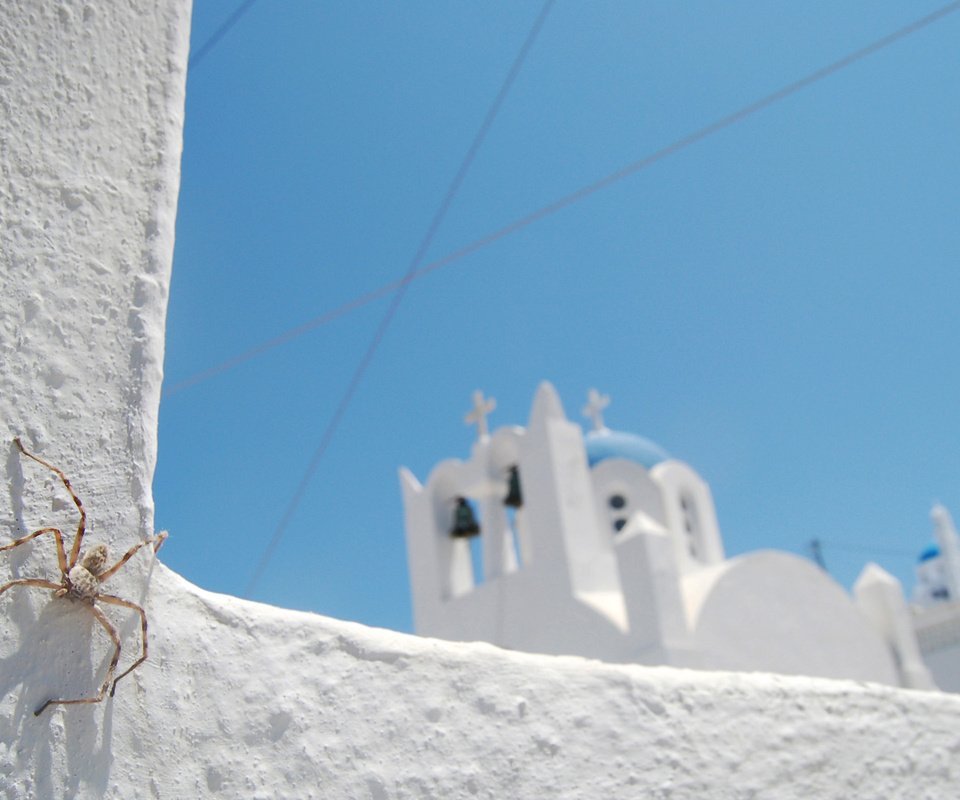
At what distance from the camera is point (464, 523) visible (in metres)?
10.2

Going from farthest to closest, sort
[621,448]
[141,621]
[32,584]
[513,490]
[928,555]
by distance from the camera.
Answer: [928,555], [621,448], [513,490], [141,621], [32,584]

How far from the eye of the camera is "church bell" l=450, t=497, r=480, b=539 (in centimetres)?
1021

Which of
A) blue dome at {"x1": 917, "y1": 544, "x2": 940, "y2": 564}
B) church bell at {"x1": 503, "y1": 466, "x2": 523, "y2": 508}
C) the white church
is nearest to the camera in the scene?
the white church

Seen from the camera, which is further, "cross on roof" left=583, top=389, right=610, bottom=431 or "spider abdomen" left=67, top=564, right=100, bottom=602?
"cross on roof" left=583, top=389, right=610, bottom=431

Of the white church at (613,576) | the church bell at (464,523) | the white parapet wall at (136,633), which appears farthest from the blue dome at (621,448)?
the white parapet wall at (136,633)

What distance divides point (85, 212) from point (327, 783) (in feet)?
2.65

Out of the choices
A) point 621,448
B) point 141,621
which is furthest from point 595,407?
point 141,621

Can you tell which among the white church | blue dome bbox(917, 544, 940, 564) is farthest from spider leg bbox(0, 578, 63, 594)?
blue dome bbox(917, 544, 940, 564)

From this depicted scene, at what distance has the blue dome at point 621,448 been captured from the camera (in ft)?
37.6

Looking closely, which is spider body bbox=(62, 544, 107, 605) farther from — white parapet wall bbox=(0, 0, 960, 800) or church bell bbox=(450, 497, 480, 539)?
church bell bbox=(450, 497, 480, 539)

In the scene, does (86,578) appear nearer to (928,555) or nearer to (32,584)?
(32,584)

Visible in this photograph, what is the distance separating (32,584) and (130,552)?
124 mm

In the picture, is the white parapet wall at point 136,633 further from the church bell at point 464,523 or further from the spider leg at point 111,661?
the church bell at point 464,523

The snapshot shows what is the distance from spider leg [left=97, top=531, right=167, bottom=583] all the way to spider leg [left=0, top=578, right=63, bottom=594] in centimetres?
5
